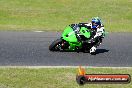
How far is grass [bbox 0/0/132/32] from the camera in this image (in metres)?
22.2

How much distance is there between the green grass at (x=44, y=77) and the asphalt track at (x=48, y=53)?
1.55m

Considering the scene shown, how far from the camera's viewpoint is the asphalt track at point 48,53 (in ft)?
46.6

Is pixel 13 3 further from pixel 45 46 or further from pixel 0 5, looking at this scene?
pixel 45 46

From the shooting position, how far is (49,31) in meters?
20.4

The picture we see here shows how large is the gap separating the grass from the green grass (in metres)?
8.49

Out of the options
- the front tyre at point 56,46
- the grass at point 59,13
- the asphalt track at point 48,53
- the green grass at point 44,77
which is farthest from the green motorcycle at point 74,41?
the grass at point 59,13

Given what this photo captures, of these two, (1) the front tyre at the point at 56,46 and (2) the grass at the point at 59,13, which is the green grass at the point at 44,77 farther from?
(2) the grass at the point at 59,13

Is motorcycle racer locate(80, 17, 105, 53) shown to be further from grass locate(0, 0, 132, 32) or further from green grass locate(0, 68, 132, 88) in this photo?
grass locate(0, 0, 132, 32)

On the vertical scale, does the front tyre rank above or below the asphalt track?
above

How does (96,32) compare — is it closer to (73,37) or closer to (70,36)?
(73,37)

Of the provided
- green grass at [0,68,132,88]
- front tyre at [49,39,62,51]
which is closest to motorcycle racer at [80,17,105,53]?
front tyre at [49,39,62,51]

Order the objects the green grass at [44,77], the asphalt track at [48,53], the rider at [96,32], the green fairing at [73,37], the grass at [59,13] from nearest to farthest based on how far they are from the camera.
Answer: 1. the green grass at [44,77]
2. the asphalt track at [48,53]
3. the rider at [96,32]
4. the green fairing at [73,37]
5. the grass at [59,13]

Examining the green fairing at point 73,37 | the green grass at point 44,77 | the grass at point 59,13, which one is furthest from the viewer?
the grass at point 59,13

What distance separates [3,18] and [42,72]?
12878mm
